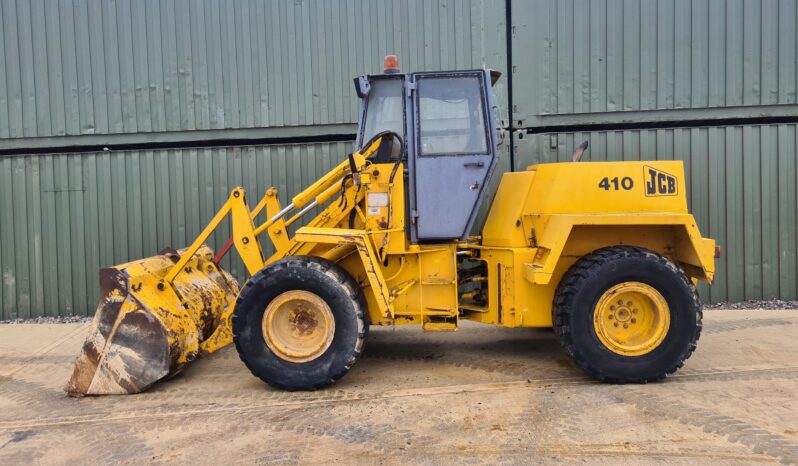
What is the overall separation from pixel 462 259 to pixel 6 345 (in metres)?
5.11

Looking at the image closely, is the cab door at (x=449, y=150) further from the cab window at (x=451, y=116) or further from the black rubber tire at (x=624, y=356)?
the black rubber tire at (x=624, y=356)

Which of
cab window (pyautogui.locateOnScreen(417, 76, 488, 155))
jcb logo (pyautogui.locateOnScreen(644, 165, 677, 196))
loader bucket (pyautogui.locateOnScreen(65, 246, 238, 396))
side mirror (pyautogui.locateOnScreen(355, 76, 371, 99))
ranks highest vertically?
side mirror (pyautogui.locateOnScreen(355, 76, 371, 99))

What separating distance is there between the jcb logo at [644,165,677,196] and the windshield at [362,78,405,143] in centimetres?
205

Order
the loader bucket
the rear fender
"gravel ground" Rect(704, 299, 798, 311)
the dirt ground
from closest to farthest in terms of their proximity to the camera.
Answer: the dirt ground, the loader bucket, the rear fender, "gravel ground" Rect(704, 299, 798, 311)

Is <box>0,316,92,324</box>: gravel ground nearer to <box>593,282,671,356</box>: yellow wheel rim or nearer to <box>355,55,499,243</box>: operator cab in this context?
<box>355,55,499,243</box>: operator cab

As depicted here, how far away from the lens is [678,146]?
700 cm

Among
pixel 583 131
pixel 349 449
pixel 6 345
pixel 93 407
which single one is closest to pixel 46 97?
pixel 6 345

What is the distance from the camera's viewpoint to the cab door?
4.34 metres

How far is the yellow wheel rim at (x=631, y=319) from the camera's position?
4.05 metres

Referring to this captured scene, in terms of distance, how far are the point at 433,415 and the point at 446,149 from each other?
209 centimetres

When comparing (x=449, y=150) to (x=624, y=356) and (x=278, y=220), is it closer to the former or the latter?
(x=278, y=220)

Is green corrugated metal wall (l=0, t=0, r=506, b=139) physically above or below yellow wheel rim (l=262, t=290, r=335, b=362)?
above

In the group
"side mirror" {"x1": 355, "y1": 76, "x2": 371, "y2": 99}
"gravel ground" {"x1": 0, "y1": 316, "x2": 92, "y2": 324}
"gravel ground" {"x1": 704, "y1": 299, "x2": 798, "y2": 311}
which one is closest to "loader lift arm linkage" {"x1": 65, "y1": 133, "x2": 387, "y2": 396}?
"side mirror" {"x1": 355, "y1": 76, "x2": 371, "y2": 99}

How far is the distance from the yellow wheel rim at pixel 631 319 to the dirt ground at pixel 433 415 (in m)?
0.32
